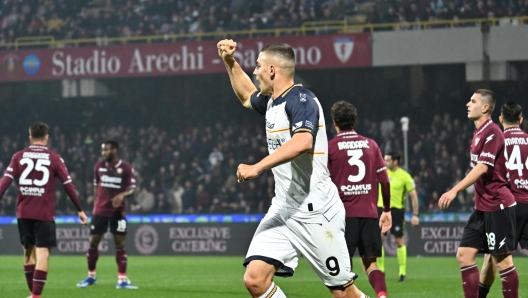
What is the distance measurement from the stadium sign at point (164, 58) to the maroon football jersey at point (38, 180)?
19.5 metres

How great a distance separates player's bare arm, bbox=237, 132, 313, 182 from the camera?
221 inches

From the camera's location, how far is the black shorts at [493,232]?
324 inches

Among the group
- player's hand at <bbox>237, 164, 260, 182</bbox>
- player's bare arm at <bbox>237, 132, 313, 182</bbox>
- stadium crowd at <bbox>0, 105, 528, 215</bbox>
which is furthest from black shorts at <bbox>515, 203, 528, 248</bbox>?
stadium crowd at <bbox>0, 105, 528, 215</bbox>

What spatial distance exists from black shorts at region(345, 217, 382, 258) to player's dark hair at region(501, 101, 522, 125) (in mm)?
1691

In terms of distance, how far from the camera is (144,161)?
30844 mm

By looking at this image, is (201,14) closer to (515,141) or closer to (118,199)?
(118,199)

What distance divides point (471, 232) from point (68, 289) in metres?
7.04

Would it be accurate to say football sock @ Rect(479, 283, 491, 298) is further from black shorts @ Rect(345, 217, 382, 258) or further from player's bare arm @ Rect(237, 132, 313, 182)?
player's bare arm @ Rect(237, 132, 313, 182)

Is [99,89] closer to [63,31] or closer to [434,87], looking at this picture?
A: [63,31]

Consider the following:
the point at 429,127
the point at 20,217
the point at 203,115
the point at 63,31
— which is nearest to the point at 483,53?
the point at 429,127

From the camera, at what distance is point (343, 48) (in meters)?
30.0

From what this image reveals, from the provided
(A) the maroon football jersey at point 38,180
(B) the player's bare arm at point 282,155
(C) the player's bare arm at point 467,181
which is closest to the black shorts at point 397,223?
(A) the maroon football jersey at point 38,180

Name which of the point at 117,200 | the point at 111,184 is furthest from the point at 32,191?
the point at 111,184

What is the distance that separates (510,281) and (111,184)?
26.2ft
